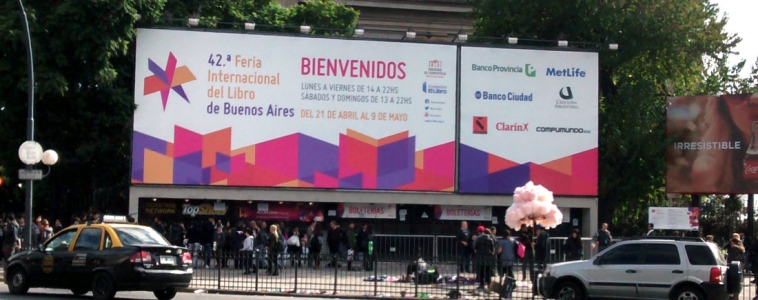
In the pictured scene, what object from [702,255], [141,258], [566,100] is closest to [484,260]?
[702,255]

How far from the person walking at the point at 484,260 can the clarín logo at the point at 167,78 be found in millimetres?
12618

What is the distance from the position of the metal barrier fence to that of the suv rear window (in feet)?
9.74

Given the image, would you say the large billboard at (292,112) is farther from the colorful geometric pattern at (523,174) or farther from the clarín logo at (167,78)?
the colorful geometric pattern at (523,174)

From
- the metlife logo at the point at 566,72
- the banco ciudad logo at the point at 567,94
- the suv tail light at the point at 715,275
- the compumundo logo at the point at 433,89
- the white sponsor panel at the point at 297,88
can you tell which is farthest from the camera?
the banco ciudad logo at the point at 567,94

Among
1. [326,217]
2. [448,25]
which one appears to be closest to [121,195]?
[326,217]

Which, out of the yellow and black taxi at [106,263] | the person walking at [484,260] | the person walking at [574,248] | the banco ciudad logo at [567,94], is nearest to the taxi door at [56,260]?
the yellow and black taxi at [106,263]

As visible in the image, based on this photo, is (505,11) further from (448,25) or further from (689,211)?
(448,25)

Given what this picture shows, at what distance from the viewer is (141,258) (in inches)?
756

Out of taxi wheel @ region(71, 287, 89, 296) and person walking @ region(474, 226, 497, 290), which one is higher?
person walking @ region(474, 226, 497, 290)

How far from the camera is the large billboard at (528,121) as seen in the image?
36375 millimetres

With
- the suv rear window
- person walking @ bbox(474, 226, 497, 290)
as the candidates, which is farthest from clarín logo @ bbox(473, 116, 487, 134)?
the suv rear window

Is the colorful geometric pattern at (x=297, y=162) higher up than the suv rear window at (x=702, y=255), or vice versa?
the colorful geometric pattern at (x=297, y=162)

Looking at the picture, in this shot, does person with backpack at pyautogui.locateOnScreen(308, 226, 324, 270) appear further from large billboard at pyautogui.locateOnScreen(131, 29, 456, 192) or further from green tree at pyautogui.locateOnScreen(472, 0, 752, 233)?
green tree at pyautogui.locateOnScreen(472, 0, 752, 233)

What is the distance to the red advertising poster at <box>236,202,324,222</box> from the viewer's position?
35906 millimetres
